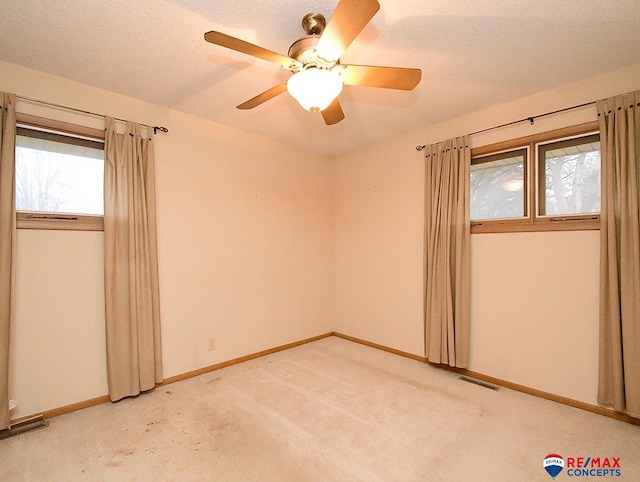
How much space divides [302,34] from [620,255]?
2680mm

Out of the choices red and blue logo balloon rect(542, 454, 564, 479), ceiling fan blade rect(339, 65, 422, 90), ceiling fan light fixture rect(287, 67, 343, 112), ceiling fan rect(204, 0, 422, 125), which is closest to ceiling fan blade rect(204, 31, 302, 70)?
ceiling fan rect(204, 0, 422, 125)

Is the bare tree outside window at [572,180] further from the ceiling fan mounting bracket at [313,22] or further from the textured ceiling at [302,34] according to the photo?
the ceiling fan mounting bracket at [313,22]

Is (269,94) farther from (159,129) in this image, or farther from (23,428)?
(23,428)

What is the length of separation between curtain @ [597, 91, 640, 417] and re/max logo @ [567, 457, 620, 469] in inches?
21.3

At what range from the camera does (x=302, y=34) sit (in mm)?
1884

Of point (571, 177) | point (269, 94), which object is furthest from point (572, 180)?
point (269, 94)

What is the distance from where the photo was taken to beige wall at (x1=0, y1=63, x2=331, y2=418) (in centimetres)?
225

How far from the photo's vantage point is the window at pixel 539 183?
8.00ft

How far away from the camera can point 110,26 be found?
1804mm

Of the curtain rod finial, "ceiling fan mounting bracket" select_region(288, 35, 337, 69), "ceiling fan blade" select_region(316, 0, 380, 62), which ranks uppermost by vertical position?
the curtain rod finial

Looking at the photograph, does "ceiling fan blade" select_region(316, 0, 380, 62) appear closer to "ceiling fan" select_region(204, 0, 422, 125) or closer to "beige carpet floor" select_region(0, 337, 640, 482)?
"ceiling fan" select_region(204, 0, 422, 125)

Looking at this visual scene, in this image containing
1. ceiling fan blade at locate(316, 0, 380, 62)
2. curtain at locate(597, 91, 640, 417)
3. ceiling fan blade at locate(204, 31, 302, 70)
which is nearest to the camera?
ceiling fan blade at locate(316, 0, 380, 62)

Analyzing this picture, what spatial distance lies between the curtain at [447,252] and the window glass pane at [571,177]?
2.08 feet

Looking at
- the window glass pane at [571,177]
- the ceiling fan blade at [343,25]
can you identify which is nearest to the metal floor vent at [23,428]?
the ceiling fan blade at [343,25]
